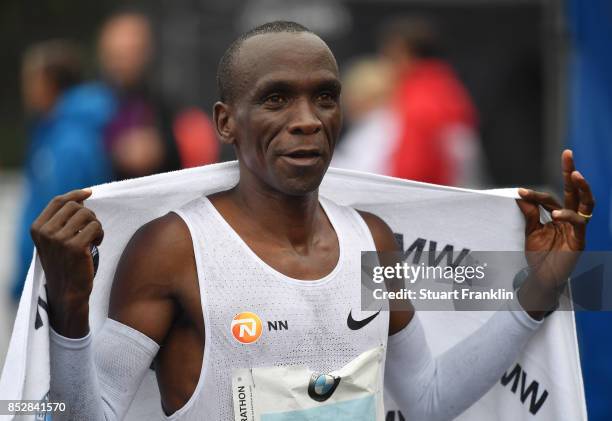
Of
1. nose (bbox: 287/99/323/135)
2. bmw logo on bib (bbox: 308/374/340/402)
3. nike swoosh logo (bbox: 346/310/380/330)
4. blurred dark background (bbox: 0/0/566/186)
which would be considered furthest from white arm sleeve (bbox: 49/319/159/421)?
blurred dark background (bbox: 0/0/566/186)

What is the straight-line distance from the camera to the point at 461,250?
172 inches

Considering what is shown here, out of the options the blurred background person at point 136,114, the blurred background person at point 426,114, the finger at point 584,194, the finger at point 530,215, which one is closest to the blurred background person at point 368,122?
the blurred background person at point 426,114

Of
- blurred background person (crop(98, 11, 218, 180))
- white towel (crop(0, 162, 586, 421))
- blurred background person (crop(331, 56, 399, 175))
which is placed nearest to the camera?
white towel (crop(0, 162, 586, 421))

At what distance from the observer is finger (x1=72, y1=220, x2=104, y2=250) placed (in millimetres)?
3445

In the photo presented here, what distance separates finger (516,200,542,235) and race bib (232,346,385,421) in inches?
31.6

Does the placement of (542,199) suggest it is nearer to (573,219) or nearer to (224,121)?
(573,219)

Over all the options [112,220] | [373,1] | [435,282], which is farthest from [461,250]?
[373,1]

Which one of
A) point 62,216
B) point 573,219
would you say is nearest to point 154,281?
point 62,216

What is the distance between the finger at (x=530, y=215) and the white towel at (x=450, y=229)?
0.03 meters

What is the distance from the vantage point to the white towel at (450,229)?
12.9 feet

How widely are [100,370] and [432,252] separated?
122 cm

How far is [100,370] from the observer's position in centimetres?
366

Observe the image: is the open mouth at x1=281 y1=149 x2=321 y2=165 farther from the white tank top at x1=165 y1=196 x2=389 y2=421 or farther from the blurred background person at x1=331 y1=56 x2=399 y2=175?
the blurred background person at x1=331 y1=56 x2=399 y2=175

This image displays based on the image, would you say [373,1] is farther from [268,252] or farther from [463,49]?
[268,252]
